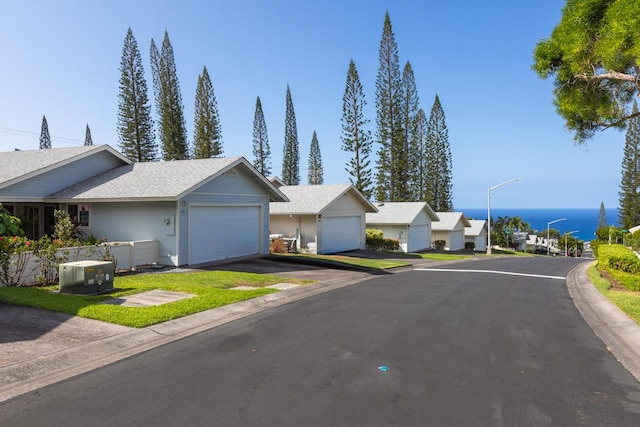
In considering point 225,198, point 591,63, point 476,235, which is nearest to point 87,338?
point 225,198

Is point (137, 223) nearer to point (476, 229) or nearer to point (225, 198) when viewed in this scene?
point (225, 198)

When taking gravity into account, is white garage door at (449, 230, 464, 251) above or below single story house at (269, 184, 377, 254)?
below

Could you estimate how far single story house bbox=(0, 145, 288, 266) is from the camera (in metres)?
17.5

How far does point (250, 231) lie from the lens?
71.9ft

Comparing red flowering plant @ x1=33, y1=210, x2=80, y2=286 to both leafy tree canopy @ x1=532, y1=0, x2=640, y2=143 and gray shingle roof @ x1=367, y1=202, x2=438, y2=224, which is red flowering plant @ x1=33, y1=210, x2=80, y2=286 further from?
gray shingle roof @ x1=367, y1=202, x2=438, y2=224

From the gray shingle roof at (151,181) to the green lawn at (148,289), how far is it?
372cm

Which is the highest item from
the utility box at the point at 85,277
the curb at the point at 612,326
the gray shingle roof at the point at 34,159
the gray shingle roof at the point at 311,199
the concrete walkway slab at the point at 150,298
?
the gray shingle roof at the point at 34,159

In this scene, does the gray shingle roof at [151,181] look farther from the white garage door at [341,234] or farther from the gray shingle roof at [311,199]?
the white garage door at [341,234]

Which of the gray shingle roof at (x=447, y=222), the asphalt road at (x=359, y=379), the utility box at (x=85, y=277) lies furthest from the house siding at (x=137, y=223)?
the gray shingle roof at (x=447, y=222)

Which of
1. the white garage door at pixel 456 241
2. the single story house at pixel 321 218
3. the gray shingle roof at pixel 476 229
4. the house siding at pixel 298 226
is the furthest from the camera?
the gray shingle roof at pixel 476 229

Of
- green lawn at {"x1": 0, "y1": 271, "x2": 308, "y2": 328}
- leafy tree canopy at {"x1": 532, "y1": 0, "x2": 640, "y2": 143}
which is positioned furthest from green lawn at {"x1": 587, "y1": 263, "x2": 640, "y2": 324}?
green lawn at {"x1": 0, "y1": 271, "x2": 308, "y2": 328}

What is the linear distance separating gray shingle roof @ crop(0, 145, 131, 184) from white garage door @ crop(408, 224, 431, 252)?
82.0ft

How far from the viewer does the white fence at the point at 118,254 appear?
12828 mm

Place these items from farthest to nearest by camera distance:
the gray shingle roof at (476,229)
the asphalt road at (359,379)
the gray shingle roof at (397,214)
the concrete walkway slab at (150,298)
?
the gray shingle roof at (476,229)
the gray shingle roof at (397,214)
the concrete walkway slab at (150,298)
the asphalt road at (359,379)
